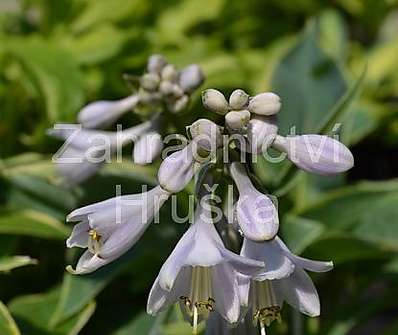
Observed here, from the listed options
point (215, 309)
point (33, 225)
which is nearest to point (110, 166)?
point (33, 225)

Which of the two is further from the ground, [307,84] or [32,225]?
[307,84]

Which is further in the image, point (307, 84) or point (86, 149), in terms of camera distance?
point (307, 84)

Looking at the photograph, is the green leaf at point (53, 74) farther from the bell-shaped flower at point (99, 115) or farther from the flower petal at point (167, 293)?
the flower petal at point (167, 293)

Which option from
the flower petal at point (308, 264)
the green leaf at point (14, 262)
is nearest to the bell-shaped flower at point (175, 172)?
the flower petal at point (308, 264)

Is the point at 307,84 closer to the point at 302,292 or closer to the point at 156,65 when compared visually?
the point at 156,65

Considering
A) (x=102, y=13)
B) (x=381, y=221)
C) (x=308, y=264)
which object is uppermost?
(x=102, y=13)

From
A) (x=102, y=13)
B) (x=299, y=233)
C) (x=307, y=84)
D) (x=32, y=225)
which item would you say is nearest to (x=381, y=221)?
(x=299, y=233)

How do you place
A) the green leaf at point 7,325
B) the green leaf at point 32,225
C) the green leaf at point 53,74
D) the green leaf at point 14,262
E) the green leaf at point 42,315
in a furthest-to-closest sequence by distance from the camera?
1. the green leaf at point 53,74
2. the green leaf at point 32,225
3. the green leaf at point 42,315
4. the green leaf at point 14,262
5. the green leaf at point 7,325

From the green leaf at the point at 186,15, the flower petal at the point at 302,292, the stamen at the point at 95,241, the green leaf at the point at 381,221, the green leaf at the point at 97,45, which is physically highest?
the green leaf at the point at 186,15
